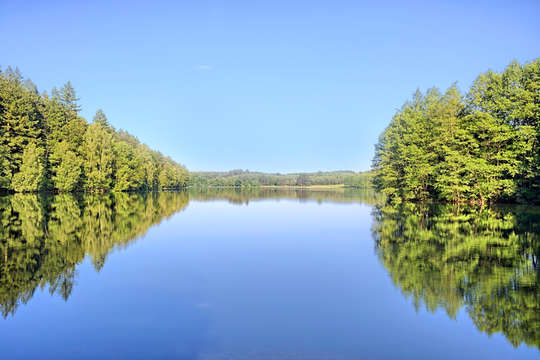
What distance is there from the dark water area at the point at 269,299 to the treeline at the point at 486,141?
58.3 feet

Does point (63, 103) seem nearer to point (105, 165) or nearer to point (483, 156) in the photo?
point (105, 165)

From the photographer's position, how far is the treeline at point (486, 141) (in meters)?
28.4

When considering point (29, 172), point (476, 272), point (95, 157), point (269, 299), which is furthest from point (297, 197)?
point (269, 299)

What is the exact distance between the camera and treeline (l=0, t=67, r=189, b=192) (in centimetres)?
4469

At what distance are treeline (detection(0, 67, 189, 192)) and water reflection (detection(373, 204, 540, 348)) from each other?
47.9 metres

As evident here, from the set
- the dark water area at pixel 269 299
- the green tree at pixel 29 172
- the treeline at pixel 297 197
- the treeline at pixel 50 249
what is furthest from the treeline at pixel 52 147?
the dark water area at pixel 269 299

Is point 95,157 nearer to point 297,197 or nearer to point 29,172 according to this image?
point 29,172

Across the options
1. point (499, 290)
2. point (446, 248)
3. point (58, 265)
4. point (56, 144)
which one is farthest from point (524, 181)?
point (56, 144)

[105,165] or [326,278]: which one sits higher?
[105,165]

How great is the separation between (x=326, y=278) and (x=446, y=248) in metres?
5.62

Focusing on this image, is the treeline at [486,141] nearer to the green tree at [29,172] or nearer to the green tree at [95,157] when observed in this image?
the green tree at [95,157]

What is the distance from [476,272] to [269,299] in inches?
224

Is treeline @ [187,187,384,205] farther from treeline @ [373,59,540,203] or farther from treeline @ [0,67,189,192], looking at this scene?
treeline @ [0,67,189,192]

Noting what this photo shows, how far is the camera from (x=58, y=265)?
9.47 m
